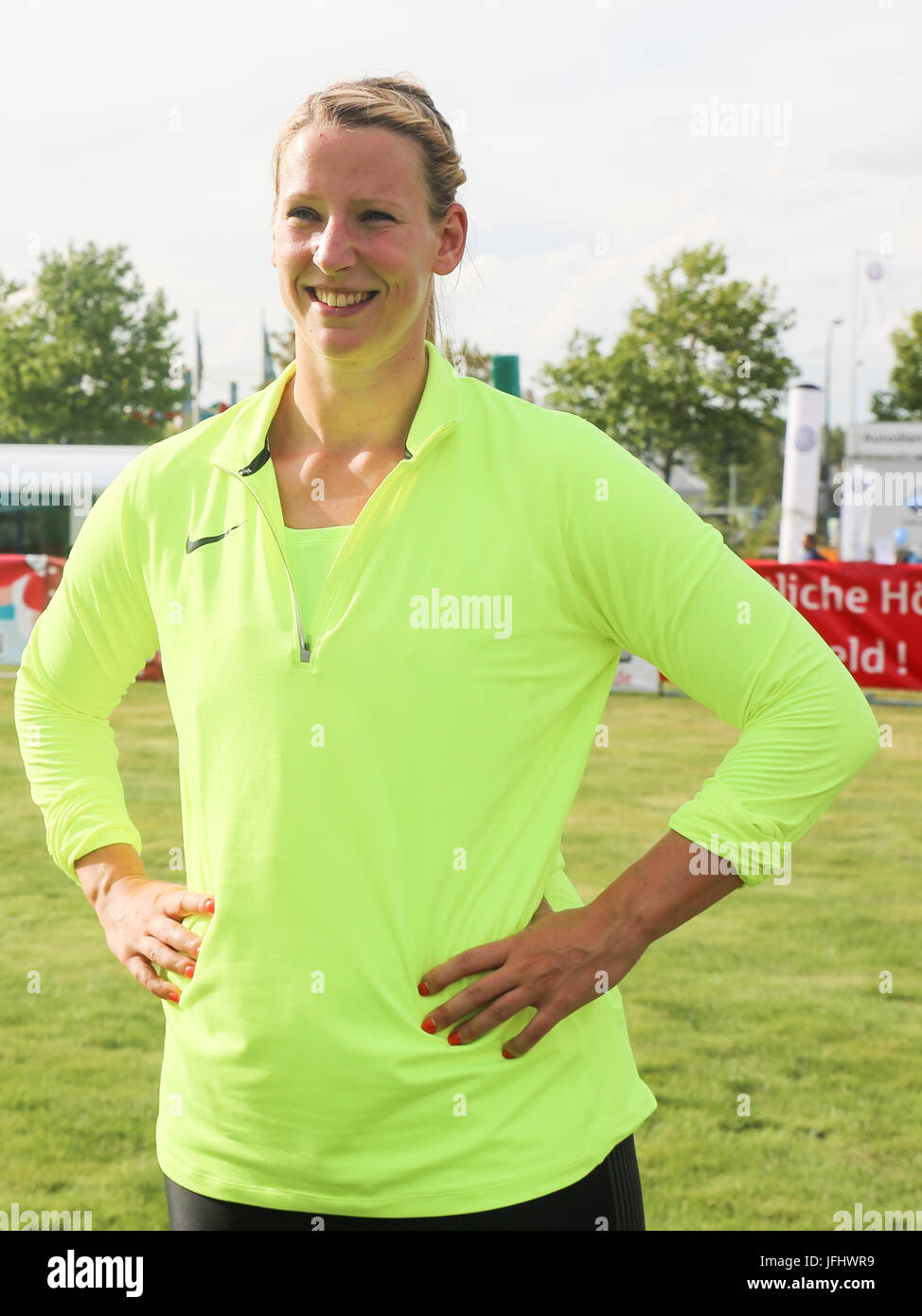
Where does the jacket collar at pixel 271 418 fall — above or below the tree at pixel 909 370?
below

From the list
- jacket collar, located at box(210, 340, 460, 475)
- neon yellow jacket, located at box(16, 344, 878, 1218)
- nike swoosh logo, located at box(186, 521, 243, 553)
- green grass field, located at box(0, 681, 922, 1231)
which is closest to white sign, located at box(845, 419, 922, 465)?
green grass field, located at box(0, 681, 922, 1231)

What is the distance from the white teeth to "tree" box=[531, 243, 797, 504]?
34.7m

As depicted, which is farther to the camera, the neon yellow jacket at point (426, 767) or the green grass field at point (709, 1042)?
the green grass field at point (709, 1042)

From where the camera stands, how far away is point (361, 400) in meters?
1.96

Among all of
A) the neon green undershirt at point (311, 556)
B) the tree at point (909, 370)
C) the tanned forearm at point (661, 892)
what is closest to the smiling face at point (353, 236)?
the neon green undershirt at point (311, 556)

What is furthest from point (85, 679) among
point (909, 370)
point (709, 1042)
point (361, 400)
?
point (909, 370)

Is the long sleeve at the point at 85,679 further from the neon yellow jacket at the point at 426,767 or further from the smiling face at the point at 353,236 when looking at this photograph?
the smiling face at the point at 353,236

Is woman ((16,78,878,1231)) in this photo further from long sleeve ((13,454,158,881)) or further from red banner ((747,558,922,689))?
red banner ((747,558,922,689))

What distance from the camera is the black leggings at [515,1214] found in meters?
1.76

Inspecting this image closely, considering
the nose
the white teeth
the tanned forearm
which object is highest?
the nose

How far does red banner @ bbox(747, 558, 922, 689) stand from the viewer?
13.5 m

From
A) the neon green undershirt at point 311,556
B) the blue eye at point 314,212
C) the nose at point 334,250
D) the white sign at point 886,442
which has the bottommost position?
the neon green undershirt at point 311,556

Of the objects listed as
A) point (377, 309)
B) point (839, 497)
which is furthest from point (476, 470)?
point (839, 497)
